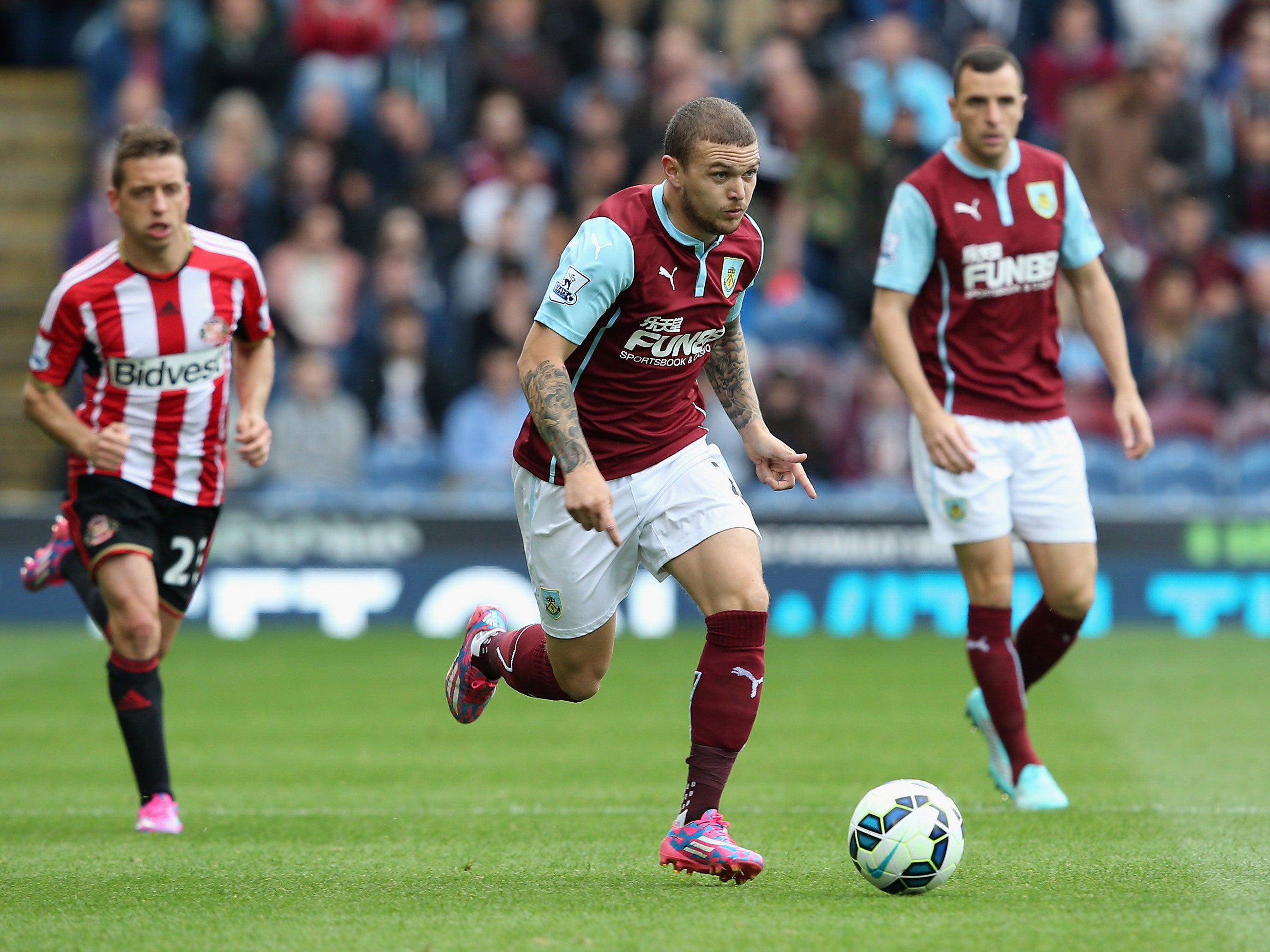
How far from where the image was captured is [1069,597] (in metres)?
6.52

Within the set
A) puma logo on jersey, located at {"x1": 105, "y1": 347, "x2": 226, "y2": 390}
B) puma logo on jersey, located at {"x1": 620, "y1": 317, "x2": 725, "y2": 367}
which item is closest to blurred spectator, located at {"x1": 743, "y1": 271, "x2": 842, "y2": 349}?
puma logo on jersey, located at {"x1": 105, "y1": 347, "x2": 226, "y2": 390}

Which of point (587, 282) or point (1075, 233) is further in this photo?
point (1075, 233)

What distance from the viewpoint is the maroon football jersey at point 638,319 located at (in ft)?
16.4

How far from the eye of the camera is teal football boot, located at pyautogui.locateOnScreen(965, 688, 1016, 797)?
6.47m

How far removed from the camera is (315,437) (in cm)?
1273

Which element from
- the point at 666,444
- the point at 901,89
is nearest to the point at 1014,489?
the point at 666,444

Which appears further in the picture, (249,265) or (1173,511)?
(1173,511)

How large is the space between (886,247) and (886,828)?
260 cm

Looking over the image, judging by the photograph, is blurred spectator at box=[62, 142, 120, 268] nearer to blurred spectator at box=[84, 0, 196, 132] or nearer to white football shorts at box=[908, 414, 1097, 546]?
blurred spectator at box=[84, 0, 196, 132]

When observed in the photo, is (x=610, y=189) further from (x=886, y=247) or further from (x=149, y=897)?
(x=149, y=897)

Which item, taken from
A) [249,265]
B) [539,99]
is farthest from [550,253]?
[249,265]

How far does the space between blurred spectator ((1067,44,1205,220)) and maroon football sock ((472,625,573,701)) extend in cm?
967

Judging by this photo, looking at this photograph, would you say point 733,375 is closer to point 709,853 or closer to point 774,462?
point 774,462

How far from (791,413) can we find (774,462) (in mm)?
7467
